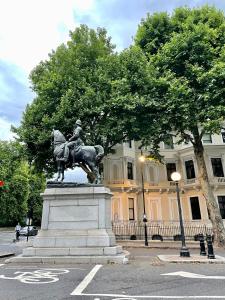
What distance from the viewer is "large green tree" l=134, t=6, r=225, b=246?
17.2m

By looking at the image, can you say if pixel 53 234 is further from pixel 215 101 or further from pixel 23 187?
pixel 23 187

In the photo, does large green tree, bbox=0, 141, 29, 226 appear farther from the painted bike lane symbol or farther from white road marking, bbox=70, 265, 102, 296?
white road marking, bbox=70, 265, 102, 296

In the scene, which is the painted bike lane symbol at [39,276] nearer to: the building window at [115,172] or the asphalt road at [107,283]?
the asphalt road at [107,283]

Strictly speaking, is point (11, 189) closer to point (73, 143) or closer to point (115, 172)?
point (115, 172)

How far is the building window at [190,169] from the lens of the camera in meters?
31.5

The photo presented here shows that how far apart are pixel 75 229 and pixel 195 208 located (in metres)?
22.2

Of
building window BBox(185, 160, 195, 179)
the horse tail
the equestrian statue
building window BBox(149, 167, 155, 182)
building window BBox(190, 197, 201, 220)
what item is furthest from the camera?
building window BBox(149, 167, 155, 182)

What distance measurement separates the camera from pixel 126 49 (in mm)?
20859

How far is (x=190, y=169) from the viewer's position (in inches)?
1251

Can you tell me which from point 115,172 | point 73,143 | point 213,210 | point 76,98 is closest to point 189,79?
point 76,98

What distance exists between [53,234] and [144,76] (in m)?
12.7

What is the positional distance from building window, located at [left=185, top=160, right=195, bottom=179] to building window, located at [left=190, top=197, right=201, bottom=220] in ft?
9.21

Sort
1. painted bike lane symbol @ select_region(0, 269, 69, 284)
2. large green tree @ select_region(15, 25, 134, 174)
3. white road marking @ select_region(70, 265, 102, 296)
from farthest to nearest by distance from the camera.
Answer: large green tree @ select_region(15, 25, 134, 174)
painted bike lane symbol @ select_region(0, 269, 69, 284)
white road marking @ select_region(70, 265, 102, 296)

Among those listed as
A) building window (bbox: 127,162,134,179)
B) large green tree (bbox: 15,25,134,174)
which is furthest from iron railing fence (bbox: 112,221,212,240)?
large green tree (bbox: 15,25,134,174)
